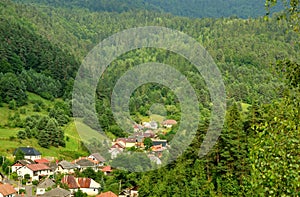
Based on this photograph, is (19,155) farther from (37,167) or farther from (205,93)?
(205,93)

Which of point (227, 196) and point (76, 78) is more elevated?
point (76, 78)

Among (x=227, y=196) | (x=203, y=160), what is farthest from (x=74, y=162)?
(x=227, y=196)

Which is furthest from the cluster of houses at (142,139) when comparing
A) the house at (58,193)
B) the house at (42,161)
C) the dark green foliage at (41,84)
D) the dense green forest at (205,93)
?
the dark green foliage at (41,84)

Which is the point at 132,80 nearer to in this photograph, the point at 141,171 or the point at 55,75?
the point at 55,75

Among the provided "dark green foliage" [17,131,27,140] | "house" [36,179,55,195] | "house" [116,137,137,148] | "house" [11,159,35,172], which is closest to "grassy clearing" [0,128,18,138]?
"dark green foliage" [17,131,27,140]

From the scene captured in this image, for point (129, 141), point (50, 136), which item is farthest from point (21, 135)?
point (129, 141)

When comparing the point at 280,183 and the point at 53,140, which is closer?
the point at 280,183

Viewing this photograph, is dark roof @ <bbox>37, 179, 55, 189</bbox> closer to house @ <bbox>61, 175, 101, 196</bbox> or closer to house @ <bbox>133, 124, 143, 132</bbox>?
house @ <bbox>61, 175, 101, 196</bbox>
